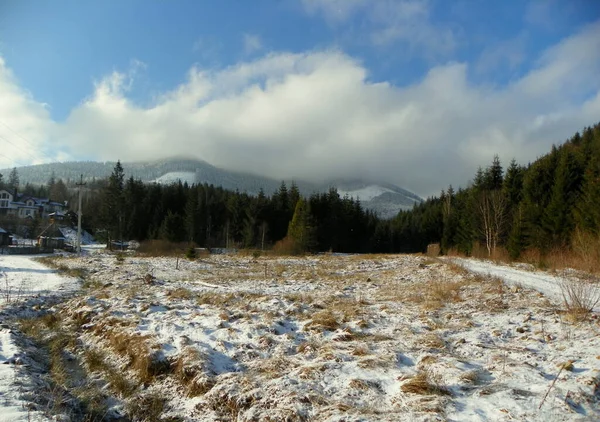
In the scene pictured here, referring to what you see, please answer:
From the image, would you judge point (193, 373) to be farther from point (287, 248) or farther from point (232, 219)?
point (232, 219)

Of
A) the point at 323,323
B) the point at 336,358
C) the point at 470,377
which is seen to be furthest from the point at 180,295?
the point at 470,377

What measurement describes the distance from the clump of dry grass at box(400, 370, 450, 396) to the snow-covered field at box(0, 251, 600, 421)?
0.08ft

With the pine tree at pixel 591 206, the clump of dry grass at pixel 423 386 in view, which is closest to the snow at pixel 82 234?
the pine tree at pixel 591 206


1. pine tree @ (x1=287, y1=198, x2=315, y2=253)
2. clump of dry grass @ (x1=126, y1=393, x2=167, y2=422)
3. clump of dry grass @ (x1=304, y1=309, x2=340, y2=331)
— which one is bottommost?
clump of dry grass @ (x1=126, y1=393, x2=167, y2=422)

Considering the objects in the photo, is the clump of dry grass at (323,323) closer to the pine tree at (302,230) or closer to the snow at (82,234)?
the pine tree at (302,230)

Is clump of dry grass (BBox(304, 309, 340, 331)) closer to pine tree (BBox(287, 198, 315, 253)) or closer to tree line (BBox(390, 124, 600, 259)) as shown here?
tree line (BBox(390, 124, 600, 259))

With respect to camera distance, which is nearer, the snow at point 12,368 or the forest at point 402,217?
the snow at point 12,368

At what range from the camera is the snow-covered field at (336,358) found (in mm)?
4875

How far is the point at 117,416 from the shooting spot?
552 centimetres

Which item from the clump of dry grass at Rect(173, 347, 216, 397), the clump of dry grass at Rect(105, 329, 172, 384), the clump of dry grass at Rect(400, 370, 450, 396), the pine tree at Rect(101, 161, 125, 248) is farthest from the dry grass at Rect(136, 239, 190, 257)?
the clump of dry grass at Rect(400, 370, 450, 396)

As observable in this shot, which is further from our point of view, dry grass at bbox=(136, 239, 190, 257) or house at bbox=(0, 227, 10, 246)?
house at bbox=(0, 227, 10, 246)

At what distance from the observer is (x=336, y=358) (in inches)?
255

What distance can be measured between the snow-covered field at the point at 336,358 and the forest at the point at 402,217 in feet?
41.2

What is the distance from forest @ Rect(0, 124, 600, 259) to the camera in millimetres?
34406
